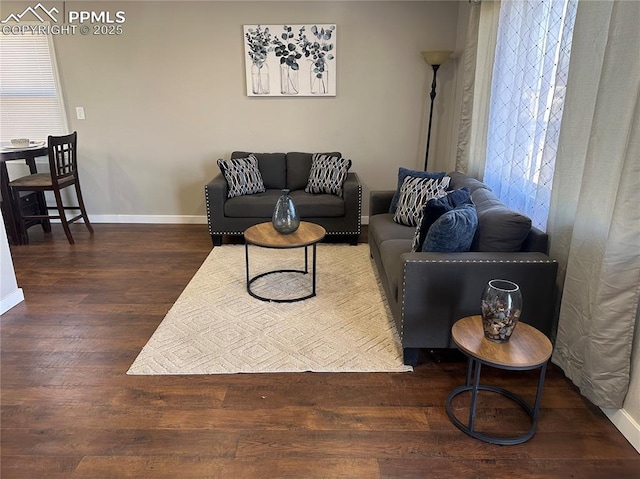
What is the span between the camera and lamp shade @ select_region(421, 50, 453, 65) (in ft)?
13.5

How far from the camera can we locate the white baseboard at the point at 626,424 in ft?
5.71

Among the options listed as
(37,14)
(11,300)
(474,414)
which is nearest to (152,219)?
(11,300)

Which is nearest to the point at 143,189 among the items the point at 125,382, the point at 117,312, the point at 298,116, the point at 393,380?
the point at 298,116

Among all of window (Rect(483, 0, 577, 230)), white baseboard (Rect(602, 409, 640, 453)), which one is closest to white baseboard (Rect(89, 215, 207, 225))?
window (Rect(483, 0, 577, 230))

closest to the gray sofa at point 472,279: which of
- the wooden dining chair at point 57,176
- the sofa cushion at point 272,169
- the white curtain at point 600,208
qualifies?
the white curtain at point 600,208

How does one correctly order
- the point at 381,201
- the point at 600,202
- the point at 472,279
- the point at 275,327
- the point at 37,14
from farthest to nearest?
1. the point at 37,14
2. the point at 381,201
3. the point at 275,327
4. the point at 472,279
5. the point at 600,202

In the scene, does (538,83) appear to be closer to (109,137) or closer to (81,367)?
(81,367)

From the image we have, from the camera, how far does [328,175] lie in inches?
169

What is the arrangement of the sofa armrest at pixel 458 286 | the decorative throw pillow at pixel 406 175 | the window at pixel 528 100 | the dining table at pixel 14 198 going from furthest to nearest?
the dining table at pixel 14 198, the decorative throw pillow at pixel 406 175, the window at pixel 528 100, the sofa armrest at pixel 458 286

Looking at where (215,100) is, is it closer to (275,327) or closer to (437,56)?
(437,56)

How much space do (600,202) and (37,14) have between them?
531 cm

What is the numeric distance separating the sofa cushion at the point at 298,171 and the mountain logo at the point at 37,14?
2.83 m

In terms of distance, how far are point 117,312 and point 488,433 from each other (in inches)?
93.1

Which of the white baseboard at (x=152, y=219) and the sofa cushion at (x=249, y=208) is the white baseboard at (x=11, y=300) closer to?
the sofa cushion at (x=249, y=208)
